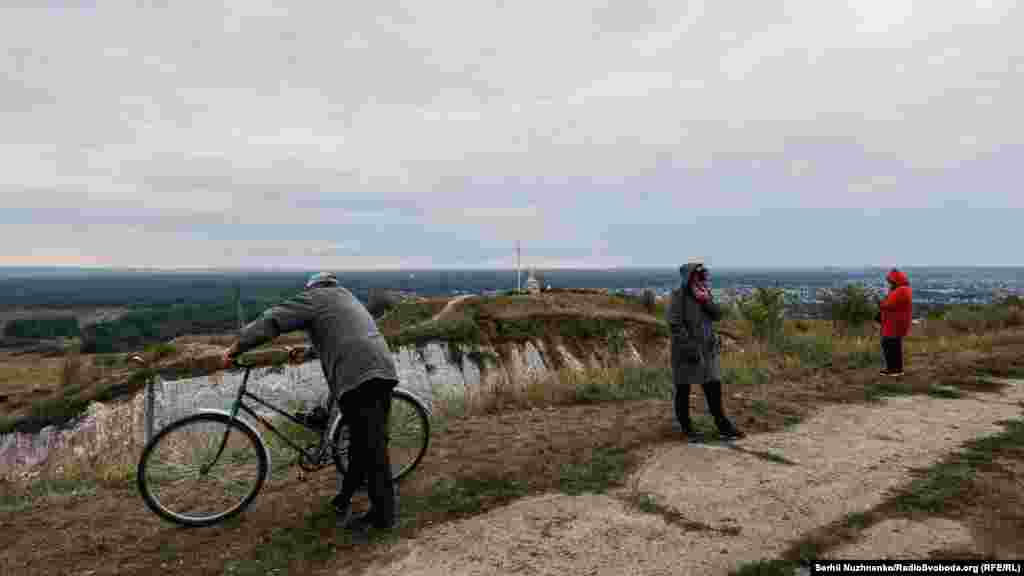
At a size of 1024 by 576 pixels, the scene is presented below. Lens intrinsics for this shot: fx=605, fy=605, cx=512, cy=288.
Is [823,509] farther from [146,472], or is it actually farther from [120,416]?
[120,416]

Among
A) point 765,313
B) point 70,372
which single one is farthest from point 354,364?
point 70,372

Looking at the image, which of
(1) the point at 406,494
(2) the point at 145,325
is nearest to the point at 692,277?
(1) the point at 406,494

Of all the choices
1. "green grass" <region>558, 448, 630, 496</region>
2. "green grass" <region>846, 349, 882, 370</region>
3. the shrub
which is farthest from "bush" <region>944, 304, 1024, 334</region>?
the shrub

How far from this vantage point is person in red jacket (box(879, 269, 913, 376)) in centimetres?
916

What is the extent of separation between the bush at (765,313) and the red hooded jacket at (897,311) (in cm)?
436

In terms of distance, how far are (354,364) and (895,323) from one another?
8519 millimetres

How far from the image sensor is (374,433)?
13.8ft

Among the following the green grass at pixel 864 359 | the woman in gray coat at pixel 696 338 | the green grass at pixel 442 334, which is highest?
the woman in gray coat at pixel 696 338

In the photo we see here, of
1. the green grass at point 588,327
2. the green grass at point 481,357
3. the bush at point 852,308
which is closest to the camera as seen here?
the bush at point 852,308

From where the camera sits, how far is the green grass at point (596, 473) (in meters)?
4.83

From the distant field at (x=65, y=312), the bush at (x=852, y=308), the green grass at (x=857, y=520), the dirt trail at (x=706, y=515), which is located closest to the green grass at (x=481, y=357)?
the bush at (x=852, y=308)

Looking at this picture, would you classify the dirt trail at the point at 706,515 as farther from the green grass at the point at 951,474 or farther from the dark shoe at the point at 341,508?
the dark shoe at the point at 341,508

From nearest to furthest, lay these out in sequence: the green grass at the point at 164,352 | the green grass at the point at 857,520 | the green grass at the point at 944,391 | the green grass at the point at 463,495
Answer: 1. the green grass at the point at 857,520
2. the green grass at the point at 463,495
3. the green grass at the point at 944,391
4. the green grass at the point at 164,352

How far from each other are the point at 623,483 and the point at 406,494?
5.76 feet
